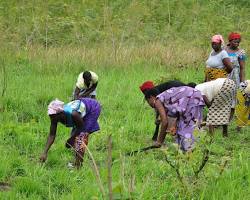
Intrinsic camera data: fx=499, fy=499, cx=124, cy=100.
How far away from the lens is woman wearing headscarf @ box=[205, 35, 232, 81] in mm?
6941

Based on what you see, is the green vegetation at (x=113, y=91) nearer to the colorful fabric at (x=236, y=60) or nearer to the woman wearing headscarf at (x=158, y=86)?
the woman wearing headscarf at (x=158, y=86)

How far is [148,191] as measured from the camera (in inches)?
166

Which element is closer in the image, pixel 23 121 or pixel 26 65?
pixel 23 121

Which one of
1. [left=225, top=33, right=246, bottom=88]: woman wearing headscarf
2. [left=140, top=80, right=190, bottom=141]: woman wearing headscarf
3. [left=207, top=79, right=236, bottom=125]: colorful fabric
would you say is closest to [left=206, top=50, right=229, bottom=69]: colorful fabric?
[left=225, top=33, right=246, bottom=88]: woman wearing headscarf

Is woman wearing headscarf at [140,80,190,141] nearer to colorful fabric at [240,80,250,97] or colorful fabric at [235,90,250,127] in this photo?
colorful fabric at [240,80,250,97]

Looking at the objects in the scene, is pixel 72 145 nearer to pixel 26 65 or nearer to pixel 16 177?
pixel 16 177

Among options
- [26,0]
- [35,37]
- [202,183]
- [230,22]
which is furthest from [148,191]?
[230,22]

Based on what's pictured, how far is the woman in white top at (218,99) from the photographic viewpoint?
6516mm

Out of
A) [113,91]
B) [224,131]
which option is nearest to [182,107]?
[224,131]

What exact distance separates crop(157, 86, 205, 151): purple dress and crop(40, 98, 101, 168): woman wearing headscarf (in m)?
0.78

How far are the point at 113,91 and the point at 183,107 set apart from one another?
10.1 ft

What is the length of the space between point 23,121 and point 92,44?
4.33 m

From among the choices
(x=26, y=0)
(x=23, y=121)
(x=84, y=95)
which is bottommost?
(x=23, y=121)

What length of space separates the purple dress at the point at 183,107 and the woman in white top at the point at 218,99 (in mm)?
1001
